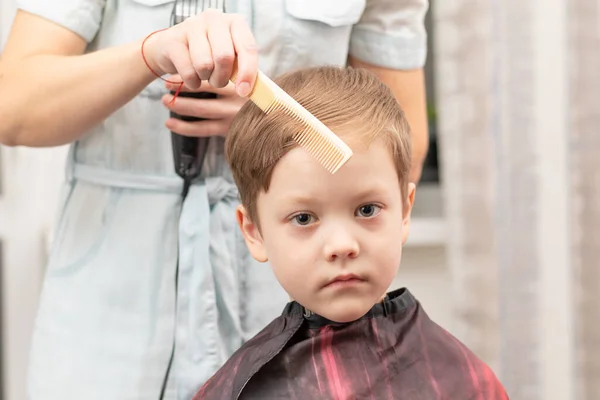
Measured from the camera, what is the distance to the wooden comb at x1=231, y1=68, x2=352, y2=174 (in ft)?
2.51

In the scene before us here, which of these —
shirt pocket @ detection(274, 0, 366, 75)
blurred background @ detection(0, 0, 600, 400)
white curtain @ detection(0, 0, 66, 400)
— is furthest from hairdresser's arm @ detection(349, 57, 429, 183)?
white curtain @ detection(0, 0, 66, 400)

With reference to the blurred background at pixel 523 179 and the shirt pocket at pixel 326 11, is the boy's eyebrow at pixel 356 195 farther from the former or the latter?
the blurred background at pixel 523 179

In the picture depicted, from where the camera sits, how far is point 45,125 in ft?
3.17

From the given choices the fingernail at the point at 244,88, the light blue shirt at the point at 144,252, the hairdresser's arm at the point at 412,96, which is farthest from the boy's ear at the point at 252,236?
the hairdresser's arm at the point at 412,96

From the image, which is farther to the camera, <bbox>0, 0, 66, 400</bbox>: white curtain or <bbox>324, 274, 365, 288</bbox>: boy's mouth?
<bbox>0, 0, 66, 400</bbox>: white curtain

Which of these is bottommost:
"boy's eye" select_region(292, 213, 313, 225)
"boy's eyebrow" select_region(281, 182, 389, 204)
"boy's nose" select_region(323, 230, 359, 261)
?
"boy's nose" select_region(323, 230, 359, 261)

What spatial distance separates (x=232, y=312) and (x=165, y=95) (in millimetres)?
318

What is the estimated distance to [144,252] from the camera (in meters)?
1.06

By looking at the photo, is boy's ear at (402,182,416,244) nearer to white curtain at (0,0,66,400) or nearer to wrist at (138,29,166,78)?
wrist at (138,29,166,78)

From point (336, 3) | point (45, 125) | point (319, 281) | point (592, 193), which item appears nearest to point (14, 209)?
point (45, 125)

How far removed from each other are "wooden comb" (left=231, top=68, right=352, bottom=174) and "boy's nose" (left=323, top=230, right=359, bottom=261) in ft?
0.25

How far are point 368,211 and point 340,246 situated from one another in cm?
7

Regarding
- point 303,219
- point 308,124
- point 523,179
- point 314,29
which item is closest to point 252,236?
point 303,219

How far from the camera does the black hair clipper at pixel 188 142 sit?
3.33ft
